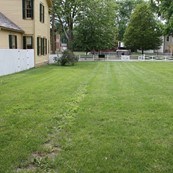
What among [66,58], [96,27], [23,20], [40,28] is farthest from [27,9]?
[96,27]

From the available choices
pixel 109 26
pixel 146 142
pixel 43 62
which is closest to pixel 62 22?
pixel 109 26

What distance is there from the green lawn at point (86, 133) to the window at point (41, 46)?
49.9ft

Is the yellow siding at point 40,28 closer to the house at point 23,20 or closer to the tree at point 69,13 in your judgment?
the house at point 23,20

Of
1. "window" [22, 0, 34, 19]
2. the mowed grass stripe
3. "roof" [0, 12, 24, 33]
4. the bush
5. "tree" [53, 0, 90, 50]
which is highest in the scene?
"tree" [53, 0, 90, 50]

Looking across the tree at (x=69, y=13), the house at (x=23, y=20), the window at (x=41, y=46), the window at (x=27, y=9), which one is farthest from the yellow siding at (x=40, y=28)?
the tree at (x=69, y=13)

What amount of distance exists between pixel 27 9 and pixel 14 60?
653cm

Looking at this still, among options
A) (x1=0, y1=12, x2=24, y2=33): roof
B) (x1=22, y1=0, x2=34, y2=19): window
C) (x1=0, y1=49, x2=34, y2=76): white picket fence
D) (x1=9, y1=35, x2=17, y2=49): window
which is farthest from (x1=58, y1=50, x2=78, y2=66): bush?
(x1=9, y1=35, x2=17, y2=49): window

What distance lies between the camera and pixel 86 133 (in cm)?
583

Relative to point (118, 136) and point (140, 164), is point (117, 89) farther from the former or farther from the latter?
point (140, 164)

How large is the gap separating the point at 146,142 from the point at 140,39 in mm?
48241

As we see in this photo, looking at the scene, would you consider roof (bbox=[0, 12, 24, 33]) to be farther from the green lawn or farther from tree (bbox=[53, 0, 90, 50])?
tree (bbox=[53, 0, 90, 50])

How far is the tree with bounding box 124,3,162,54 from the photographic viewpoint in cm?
5131

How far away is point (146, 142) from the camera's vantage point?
17.5 feet

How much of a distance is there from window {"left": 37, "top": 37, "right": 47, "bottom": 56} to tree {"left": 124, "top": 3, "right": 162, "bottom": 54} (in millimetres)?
26982
